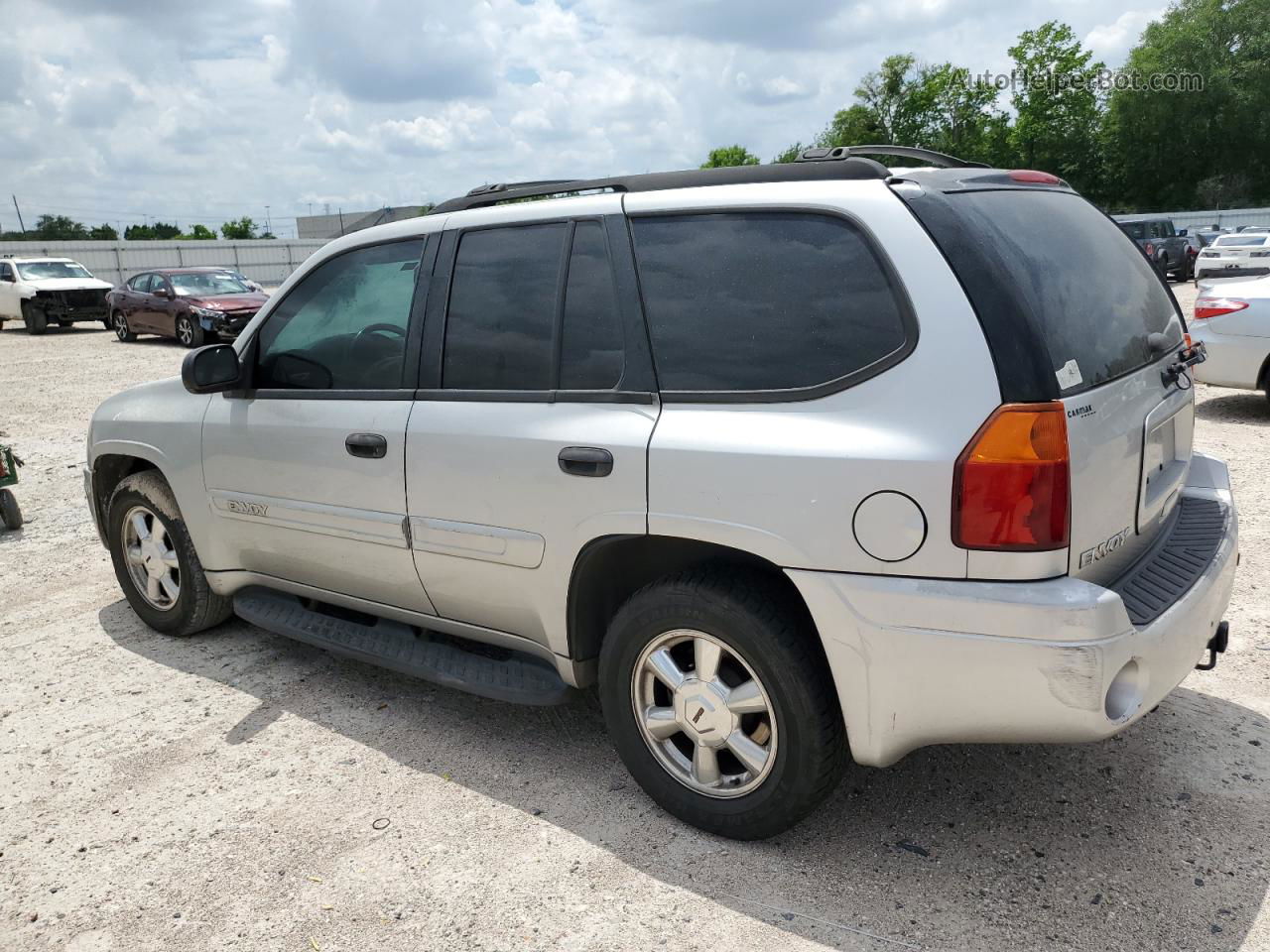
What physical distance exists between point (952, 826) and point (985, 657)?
89 centimetres

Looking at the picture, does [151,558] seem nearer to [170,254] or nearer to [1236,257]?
[1236,257]

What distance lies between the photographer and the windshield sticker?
247cm

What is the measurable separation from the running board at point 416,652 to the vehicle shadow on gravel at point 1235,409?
784cm

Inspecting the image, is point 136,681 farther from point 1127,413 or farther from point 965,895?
point 1127,413

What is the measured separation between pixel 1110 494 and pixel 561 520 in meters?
1.53

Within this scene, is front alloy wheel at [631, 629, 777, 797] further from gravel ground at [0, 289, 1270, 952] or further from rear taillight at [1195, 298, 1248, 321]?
rear taillight at [1195, 298, 1248, 321]

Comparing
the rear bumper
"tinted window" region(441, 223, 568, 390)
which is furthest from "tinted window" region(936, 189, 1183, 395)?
"tinted window" region(441, 223, 568, 390)

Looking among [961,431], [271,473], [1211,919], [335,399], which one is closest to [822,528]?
[961,431]

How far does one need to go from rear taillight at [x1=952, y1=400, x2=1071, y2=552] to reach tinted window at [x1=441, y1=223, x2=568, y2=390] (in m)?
1.36

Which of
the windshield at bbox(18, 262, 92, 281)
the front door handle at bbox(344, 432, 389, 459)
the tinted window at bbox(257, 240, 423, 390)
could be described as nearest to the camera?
the front door handle at bbox(344, 432, 389, 459)

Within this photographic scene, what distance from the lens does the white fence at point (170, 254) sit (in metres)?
39.9

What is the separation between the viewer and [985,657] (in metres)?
2.44

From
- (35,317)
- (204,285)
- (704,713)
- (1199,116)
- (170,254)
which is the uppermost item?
(1199,116)

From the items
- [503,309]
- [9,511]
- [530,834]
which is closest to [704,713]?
[530,834]
